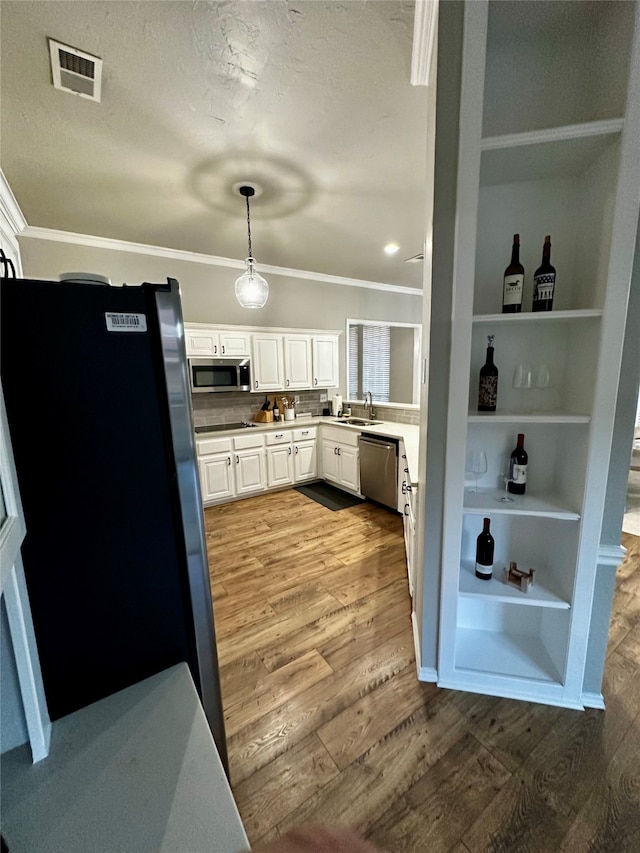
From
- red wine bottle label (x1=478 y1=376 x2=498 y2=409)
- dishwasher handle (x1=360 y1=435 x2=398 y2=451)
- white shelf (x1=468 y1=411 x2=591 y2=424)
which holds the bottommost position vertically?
dishwasher handle (x1=360 y1=435 x2=398 y2=451)

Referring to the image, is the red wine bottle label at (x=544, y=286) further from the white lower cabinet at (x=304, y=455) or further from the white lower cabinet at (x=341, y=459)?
the white lower cabinet at (x=304, y=455)

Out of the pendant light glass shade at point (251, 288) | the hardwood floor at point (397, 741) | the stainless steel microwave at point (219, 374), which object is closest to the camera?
the hardwood floor at point (397, 741)

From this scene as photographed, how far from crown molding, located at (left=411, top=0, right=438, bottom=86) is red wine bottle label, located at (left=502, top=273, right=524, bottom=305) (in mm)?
962

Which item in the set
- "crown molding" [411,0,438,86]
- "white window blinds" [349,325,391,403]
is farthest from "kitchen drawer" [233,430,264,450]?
"crown molding" [411,0,438,86]

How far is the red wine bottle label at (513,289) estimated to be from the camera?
1396 millimetres

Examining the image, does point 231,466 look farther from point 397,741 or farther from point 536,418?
point 536,418

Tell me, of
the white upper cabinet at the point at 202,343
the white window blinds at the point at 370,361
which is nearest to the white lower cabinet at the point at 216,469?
the white upper cabinet at the point at 202,343

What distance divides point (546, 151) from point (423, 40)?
0.74 metres

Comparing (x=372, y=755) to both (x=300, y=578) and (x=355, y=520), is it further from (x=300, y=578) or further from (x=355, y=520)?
(x=355, y=520)

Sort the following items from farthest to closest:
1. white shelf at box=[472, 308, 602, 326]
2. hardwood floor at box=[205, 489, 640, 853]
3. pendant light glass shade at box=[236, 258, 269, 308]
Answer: pendant light glass shade at box=[236, 258, 269, 308]
white shelf at box=[472, 308, 602, 326]
hardwood floor at box=[205, 489, 640, 853]

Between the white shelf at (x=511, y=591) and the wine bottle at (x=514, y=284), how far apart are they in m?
1.27

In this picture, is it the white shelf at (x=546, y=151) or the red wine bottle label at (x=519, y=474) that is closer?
the white shelf at (x=546, y=151)

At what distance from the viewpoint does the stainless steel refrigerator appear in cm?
83

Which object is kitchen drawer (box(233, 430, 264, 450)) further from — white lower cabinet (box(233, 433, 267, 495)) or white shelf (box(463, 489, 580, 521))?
white shelf (box(463, 489, 580, 521))
